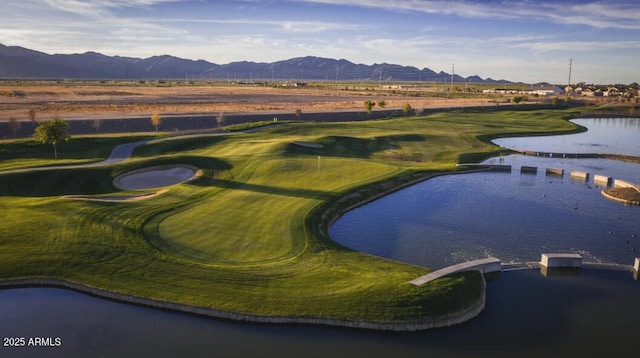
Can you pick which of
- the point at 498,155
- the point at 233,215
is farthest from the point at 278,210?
the point at 498,155

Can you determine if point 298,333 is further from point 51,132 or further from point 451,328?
point 51,132

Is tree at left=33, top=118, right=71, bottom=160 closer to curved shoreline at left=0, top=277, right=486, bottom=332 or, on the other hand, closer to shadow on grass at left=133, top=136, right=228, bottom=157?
shadow on grass at left=133, top=136, right=228, bottom=157

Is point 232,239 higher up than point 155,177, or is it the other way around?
point 155,177

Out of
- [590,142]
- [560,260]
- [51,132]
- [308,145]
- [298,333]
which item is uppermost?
[51,132]

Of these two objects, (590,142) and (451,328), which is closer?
(451,328)

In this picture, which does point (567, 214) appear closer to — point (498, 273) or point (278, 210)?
point (498, 273)

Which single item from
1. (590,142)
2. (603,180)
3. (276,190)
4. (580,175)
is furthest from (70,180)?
(590,142)
